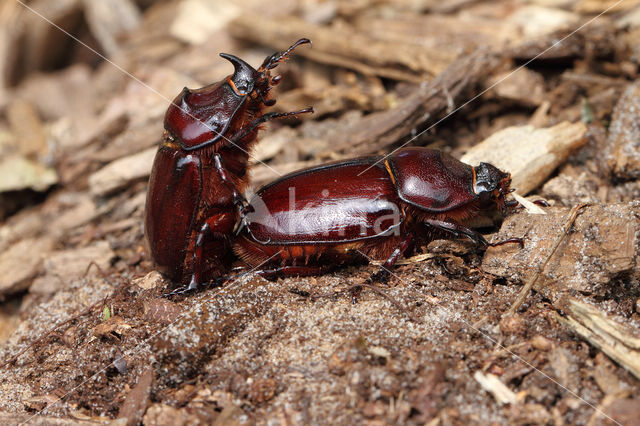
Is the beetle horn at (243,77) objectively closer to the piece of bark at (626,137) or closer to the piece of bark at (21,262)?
the piece of bark at (21,262)

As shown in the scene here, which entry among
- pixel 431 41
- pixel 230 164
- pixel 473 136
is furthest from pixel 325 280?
pixel 431 41

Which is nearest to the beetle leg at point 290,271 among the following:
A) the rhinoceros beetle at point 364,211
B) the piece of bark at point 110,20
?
the rhinoceros beetle at point 364,211

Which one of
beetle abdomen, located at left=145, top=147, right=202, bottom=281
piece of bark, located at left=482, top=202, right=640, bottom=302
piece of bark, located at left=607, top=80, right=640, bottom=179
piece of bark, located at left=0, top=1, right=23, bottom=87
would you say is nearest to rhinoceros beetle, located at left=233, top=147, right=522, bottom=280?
piece of bark, located at left=482, top=202, right=640, bottom=302

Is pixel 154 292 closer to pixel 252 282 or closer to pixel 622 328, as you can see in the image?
pixel 252 282

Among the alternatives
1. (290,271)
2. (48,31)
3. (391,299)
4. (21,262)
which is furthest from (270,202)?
(48,31)

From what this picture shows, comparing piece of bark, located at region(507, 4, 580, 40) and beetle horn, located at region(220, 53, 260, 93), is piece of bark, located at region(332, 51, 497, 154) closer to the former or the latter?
piece of bark, located at region(507, 4, 580, 40)

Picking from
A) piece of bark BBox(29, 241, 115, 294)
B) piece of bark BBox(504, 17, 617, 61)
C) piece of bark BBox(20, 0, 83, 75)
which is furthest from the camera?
piece of bark BBox(20, 0, 83, 75)
